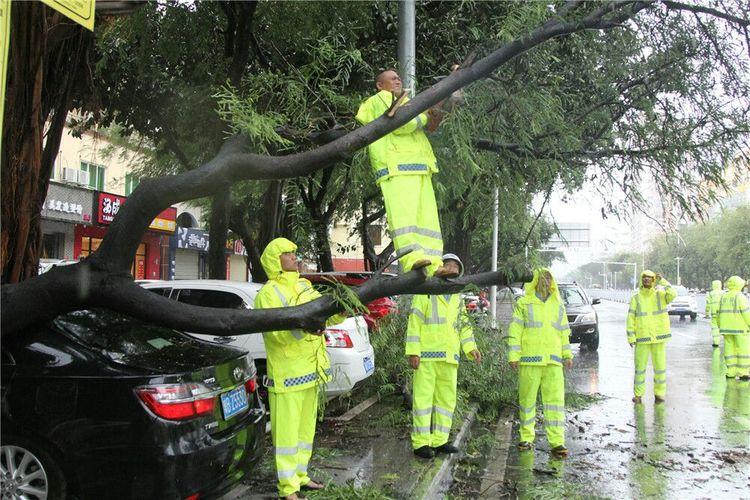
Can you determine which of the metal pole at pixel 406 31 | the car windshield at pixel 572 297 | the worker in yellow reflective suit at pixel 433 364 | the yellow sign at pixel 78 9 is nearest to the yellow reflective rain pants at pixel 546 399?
the worker in yellow reflective suit at pixel 433 364

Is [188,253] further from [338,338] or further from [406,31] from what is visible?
[406,31]

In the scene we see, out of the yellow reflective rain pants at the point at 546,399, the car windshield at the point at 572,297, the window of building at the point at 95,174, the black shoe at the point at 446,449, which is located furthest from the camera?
the window of building at the point at 95,174

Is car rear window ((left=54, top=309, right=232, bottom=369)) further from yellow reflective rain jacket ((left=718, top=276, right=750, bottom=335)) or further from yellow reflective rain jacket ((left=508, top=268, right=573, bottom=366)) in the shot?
yellow reflective rain jacket ((left=718, top=276, right=750, bottom=335))

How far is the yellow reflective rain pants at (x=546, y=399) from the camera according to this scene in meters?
6.41

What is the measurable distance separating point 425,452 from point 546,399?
4.94ft

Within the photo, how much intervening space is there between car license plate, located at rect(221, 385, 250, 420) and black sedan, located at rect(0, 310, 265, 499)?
0.34ft

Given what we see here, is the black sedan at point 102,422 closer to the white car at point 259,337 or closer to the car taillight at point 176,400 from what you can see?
the car taillight at point 176,400

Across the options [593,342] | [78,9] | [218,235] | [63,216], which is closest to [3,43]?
[78,9]

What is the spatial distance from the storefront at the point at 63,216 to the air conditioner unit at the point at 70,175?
0.55 metres

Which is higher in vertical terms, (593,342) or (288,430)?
(288,430)

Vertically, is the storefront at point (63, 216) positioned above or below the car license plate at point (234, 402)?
above

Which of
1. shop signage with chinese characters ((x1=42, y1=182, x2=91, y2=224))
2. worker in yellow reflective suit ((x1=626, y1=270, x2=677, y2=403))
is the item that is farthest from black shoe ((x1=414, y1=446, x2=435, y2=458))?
shop signage with chinese characters ((x1=42, y1=182, x2=91, y2=224))

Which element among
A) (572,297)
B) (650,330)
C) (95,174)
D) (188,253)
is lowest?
(650,330)

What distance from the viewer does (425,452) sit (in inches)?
226
